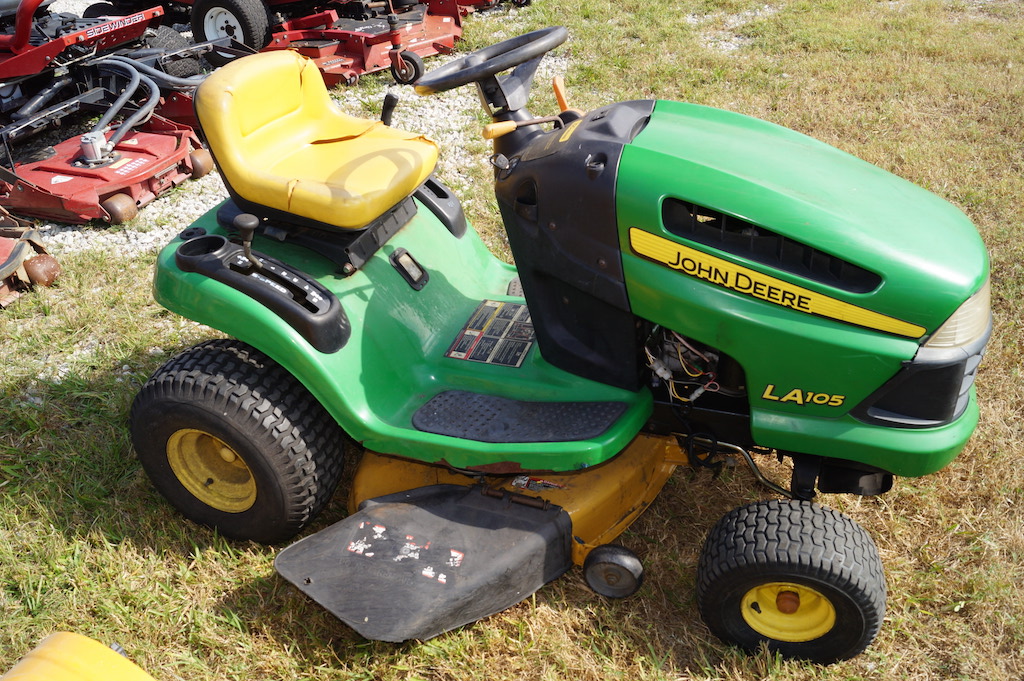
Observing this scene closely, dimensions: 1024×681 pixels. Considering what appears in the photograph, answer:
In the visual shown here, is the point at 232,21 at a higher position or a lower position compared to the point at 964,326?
lower

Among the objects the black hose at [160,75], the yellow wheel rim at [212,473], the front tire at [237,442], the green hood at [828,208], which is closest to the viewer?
the green hood at [828,208]

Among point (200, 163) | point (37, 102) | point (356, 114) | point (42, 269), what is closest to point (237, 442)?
point (42, 269)

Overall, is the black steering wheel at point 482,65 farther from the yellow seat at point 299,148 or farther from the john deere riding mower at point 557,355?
the yellow seat at point 299,148

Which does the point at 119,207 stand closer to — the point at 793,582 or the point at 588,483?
the point at 588,483

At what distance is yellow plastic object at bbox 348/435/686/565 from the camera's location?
2590 millimetres

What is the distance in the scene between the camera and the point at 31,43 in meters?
5.57

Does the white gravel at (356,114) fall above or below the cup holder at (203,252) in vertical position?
below


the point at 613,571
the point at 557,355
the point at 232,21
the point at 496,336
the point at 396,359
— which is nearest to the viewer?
the point at 613,571

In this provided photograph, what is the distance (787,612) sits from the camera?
2410 millimetres

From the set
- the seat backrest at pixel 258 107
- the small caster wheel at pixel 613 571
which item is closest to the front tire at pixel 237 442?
the seat backrest at pixel 258 107

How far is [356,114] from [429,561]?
442 centimetres

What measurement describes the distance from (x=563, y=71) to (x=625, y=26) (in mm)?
1258

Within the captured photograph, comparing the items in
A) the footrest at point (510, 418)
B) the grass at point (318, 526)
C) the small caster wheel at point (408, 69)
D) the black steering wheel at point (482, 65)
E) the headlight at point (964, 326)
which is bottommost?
the grass at point (318, 526)

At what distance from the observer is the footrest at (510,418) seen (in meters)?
2.49
